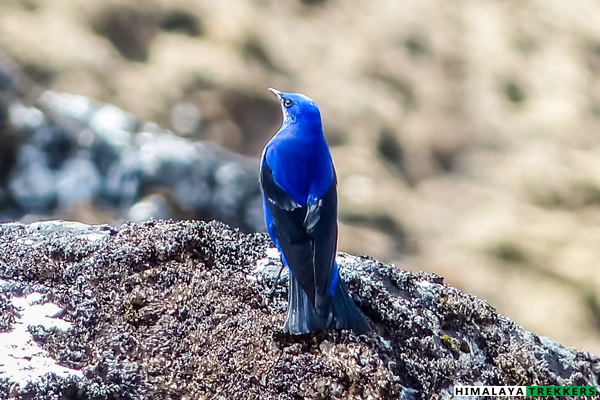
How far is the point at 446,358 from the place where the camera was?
396 cm

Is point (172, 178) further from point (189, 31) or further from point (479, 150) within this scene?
point (479, 150)

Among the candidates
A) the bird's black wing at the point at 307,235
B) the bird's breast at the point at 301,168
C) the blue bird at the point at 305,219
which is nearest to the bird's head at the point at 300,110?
the blue bird at the point at 305,219

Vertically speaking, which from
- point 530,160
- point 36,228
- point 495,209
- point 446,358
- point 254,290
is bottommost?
point 446,358

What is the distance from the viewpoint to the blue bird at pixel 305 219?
3.84 m

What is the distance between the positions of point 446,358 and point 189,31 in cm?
1167

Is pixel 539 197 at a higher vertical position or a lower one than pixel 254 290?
higher

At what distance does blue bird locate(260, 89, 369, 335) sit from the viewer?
3.84 metres

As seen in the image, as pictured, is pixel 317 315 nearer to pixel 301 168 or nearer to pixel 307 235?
pixel 307 235

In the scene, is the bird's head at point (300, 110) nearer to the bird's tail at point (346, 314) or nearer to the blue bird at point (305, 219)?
the blue bird at point (305, 219)

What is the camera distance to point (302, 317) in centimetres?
380

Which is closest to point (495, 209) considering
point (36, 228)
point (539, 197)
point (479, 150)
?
point (539, 197)

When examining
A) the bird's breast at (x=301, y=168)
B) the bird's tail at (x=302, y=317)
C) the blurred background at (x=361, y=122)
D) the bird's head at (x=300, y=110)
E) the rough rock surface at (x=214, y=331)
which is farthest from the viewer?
the blurred background at (x=361, y=122)

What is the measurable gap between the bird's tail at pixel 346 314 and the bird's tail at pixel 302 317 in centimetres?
4

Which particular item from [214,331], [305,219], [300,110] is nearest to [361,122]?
[300,110]
